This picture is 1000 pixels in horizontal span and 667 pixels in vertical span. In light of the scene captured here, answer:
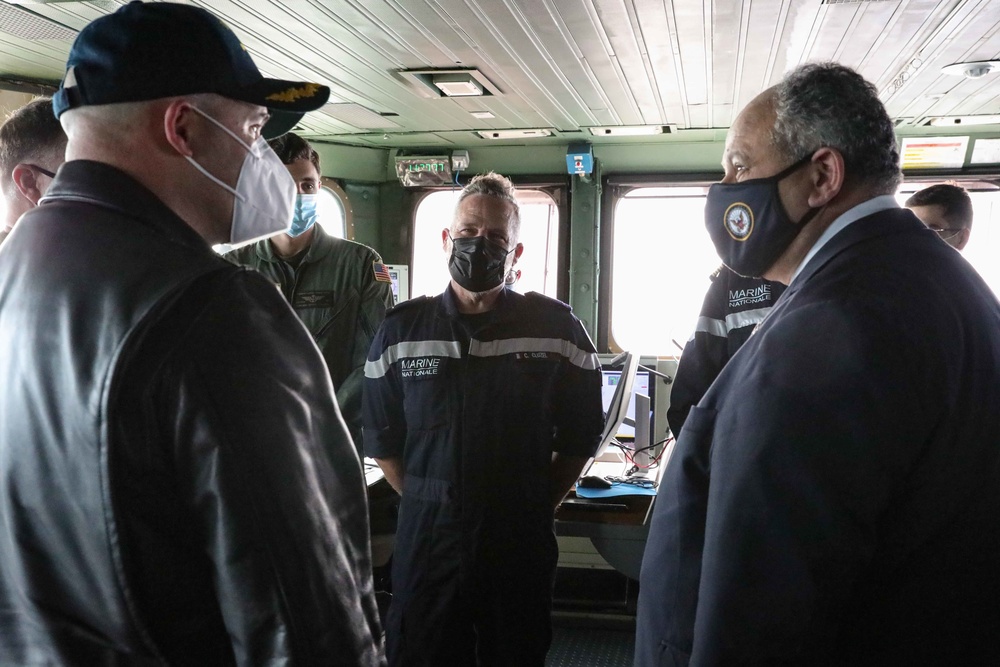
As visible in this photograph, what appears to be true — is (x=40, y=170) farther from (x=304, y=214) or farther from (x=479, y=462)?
(x=479, y=462)

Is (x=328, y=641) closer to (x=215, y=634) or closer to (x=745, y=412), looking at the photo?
(x=215, y=634)

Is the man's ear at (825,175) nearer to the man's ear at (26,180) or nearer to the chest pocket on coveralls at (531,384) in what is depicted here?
the chest pocket on coveralls at (531,384)

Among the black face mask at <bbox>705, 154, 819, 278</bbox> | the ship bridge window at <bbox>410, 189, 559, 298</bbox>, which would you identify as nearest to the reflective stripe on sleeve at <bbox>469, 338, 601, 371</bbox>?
the black face mask at <bbox>705, 154, 819, 278</bbox>

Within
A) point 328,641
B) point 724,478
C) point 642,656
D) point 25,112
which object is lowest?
point 642,656

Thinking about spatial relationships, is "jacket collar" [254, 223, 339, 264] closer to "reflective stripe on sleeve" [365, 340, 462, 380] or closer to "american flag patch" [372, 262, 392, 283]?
"american flag patch" [372, 262, 392, 283]

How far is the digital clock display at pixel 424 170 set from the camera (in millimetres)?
6723

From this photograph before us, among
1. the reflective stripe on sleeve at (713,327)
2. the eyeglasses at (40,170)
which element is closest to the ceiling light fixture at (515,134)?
the reflective stripe on sleeve at (713,327)

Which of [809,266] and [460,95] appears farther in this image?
[460,95]

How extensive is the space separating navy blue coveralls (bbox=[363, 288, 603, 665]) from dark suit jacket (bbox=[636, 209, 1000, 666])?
116 centimetres

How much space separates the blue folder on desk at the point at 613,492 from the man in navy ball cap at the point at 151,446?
7.22ft

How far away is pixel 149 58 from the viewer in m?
0.92

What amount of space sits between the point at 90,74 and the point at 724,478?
1.02 m

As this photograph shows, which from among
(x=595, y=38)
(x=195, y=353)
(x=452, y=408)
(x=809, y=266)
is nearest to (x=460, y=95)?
(x=595, y=38)

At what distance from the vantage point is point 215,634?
2.82 ft
